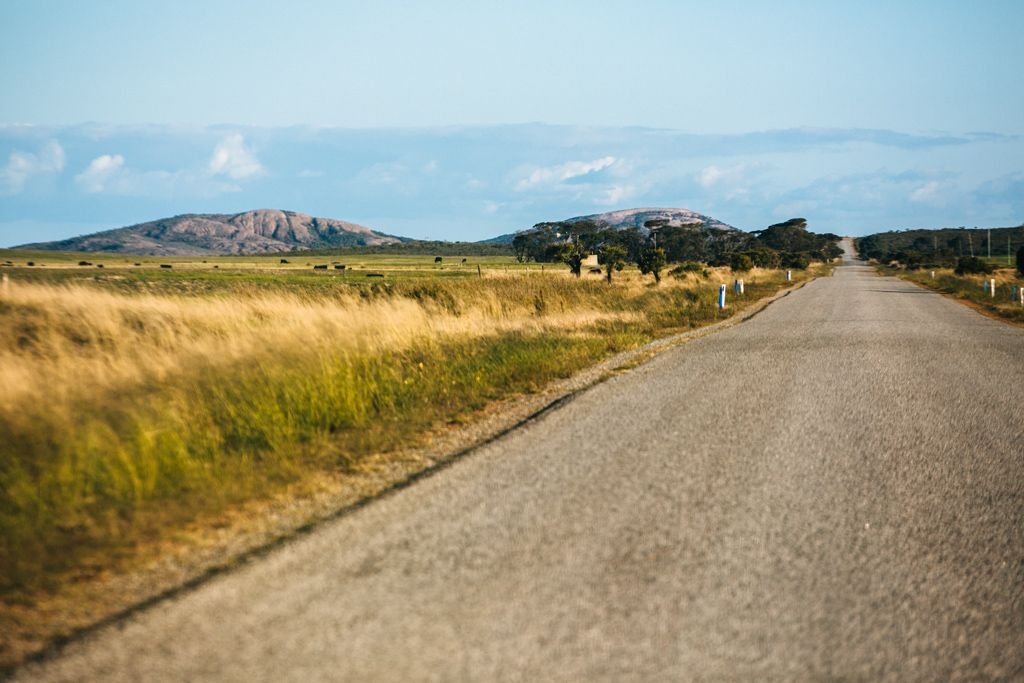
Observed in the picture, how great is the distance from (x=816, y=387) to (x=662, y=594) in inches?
298

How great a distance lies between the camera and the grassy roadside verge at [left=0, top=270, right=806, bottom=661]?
18.7ft

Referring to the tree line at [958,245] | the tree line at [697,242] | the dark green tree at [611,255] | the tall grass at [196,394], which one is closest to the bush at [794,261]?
the tree line at [697,242]

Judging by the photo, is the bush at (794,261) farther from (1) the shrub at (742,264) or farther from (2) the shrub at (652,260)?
(2) the shrub at (652,260)

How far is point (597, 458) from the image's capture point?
7.12 metres

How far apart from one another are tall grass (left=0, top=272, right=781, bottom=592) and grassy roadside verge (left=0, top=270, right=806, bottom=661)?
0.07ft

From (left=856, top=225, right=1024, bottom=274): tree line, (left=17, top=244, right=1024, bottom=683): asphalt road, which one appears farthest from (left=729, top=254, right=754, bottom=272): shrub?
(left=17, top=244, right=1024, bottom=683): asphalt road

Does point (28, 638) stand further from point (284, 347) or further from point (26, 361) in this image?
point (284, 347)

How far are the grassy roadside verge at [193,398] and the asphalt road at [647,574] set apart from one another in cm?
108

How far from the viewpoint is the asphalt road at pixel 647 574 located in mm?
3613

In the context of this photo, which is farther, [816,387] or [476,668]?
[816,387]

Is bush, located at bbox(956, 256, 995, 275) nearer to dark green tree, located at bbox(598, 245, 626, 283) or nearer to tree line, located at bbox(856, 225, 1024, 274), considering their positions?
dark green tree, located at bbox(598, 245, 626, 283)

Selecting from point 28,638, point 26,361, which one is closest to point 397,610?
point 28,638

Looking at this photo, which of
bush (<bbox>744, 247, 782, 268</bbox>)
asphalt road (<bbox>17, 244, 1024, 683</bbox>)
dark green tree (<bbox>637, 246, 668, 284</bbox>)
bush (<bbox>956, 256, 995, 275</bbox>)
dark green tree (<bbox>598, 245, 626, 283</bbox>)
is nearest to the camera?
asphalt road (<bbox>17, 244, 1024, 683</bbox>)

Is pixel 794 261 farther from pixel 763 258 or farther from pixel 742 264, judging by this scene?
pixel 742 264
